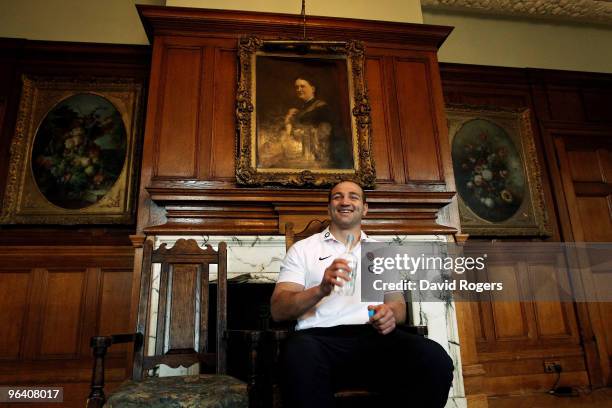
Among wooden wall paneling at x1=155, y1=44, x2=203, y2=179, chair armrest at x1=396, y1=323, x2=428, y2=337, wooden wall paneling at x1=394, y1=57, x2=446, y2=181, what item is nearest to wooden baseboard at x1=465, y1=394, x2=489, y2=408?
chair armrest at x1=396, y1=323, x2=428, y2=337

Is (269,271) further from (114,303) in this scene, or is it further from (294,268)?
(114,303)

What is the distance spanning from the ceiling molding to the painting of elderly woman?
2042mm

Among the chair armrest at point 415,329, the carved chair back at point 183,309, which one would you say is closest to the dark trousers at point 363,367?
the chair armrest at point 415,329

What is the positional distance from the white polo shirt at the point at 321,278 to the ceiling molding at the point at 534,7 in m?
3.60

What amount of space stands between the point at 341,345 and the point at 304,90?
2172 mm

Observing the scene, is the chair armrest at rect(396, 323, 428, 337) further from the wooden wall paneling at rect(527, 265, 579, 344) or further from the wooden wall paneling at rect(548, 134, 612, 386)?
the wooden wall paneling at rect(548, 134, 612, 386)

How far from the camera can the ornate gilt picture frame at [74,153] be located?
3406 millimetres

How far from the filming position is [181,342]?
7.14ft

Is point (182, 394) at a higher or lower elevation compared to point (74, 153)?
lower

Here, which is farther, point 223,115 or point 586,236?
point 586,236

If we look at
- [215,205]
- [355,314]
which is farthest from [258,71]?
[355,314]

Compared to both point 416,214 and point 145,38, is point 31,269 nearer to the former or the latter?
point 145,38

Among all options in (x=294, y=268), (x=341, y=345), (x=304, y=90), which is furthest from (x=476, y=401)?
(x=304, y=90)

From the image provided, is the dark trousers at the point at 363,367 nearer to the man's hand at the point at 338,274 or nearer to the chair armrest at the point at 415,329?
the chair armrest at the point at 415,329
